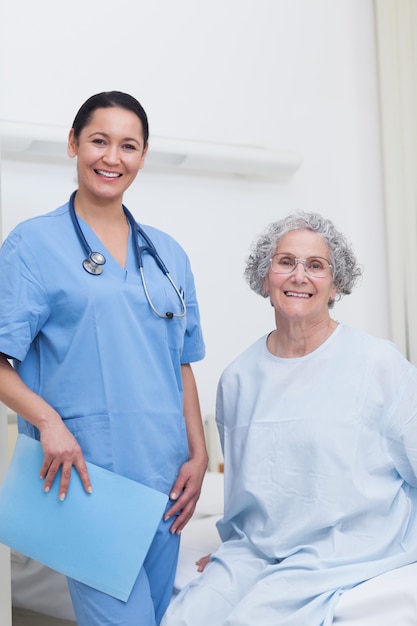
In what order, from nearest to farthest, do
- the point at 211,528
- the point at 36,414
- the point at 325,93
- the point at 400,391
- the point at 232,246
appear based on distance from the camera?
the point at 36,414, the point at 400,391, the point at 211,528, the point at 232,246, the point at 325,93

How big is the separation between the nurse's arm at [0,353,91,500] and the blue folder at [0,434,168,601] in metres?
0.03

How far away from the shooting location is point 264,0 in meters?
3.60

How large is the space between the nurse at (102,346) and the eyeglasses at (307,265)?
252 mm

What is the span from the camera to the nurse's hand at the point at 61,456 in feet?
5.50

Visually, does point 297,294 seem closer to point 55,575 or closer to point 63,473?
point 63,473

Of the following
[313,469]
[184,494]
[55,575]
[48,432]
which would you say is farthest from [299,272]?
[55,575]

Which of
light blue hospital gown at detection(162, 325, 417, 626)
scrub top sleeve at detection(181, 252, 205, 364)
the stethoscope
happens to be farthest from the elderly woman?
the stethoscope

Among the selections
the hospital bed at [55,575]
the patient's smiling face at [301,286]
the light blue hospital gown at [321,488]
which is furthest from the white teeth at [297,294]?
the hospital bed at [55,575]

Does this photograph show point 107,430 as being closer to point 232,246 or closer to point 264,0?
point 232,246

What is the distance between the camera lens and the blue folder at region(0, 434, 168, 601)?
1729 mm

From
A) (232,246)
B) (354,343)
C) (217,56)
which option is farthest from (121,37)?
(354,343)

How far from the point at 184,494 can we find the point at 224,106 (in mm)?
2039

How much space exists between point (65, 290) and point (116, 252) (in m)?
0.19

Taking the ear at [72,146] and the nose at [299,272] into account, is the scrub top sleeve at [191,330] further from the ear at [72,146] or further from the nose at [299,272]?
the ear at [72,146]
